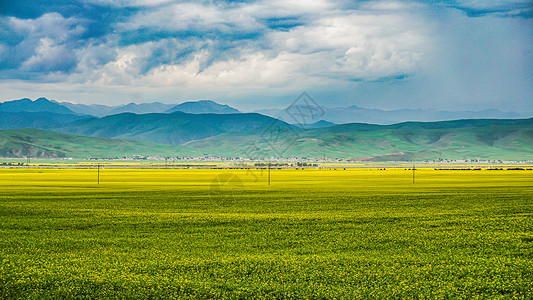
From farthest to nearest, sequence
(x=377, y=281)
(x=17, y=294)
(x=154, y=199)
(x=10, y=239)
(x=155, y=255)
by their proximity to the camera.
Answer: (x=154, y=199) < (x=10, y=239) < (x=155, y=255) < (x=377, y=281) < (x=17, y=294)

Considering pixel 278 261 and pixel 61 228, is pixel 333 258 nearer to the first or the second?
pixel 278 261

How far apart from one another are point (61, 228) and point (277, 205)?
17896 mm

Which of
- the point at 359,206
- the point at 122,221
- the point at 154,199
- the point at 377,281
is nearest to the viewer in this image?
the point at 377,281

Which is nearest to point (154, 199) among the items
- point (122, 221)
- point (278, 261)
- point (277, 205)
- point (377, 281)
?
point (277, 205)

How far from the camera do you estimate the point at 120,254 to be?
66.4 feet

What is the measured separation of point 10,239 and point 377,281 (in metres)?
17.2

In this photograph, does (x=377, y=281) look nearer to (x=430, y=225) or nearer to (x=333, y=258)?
(x=333, y=258)

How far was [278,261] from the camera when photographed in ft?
60.8

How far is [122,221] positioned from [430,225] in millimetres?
17761

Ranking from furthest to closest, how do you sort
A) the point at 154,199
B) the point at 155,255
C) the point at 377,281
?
the point at 154,199 < the point at 155,255 < the point at 377,281

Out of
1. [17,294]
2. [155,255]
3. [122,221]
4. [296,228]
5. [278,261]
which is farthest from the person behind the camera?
[122,221]

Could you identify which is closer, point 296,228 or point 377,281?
point 377,281

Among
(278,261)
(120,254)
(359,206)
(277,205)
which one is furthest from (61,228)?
(359,206)

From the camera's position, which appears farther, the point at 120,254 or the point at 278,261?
the point at 120,254
